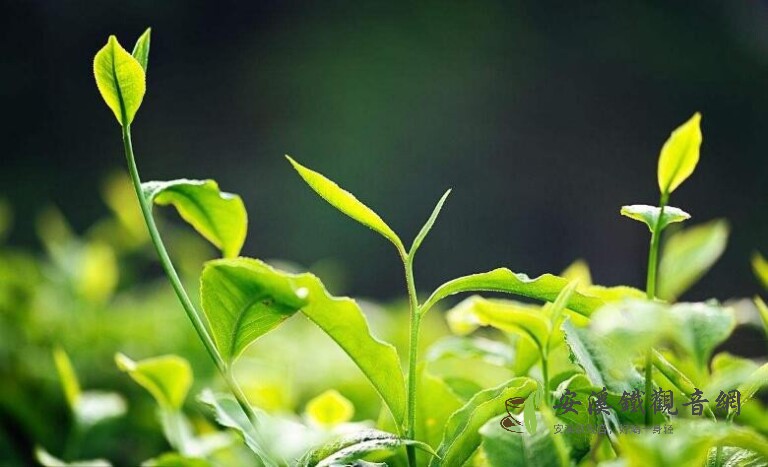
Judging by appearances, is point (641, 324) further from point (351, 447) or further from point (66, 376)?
point (66, 376)

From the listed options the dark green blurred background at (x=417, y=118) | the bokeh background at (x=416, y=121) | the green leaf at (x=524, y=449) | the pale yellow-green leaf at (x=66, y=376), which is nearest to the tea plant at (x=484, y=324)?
the green leaf at (x=524, y=449)

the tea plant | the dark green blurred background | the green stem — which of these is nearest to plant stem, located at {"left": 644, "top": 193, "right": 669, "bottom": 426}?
the tea plant

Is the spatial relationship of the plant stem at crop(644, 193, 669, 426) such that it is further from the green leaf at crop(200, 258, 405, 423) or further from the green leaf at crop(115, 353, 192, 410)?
the green leaf at crop(115, 353, 192, 410)

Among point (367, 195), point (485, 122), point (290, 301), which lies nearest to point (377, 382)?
point (290, 301)

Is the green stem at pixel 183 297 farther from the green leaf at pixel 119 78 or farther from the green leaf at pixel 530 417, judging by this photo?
the green leaf at pixel 530 417

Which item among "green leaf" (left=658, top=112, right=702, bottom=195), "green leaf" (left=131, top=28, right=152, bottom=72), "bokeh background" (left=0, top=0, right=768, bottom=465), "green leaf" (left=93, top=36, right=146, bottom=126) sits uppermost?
"green leaf" (left=131, top=28, right=152, bottom=72)

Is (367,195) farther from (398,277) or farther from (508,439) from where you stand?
(508,439)
